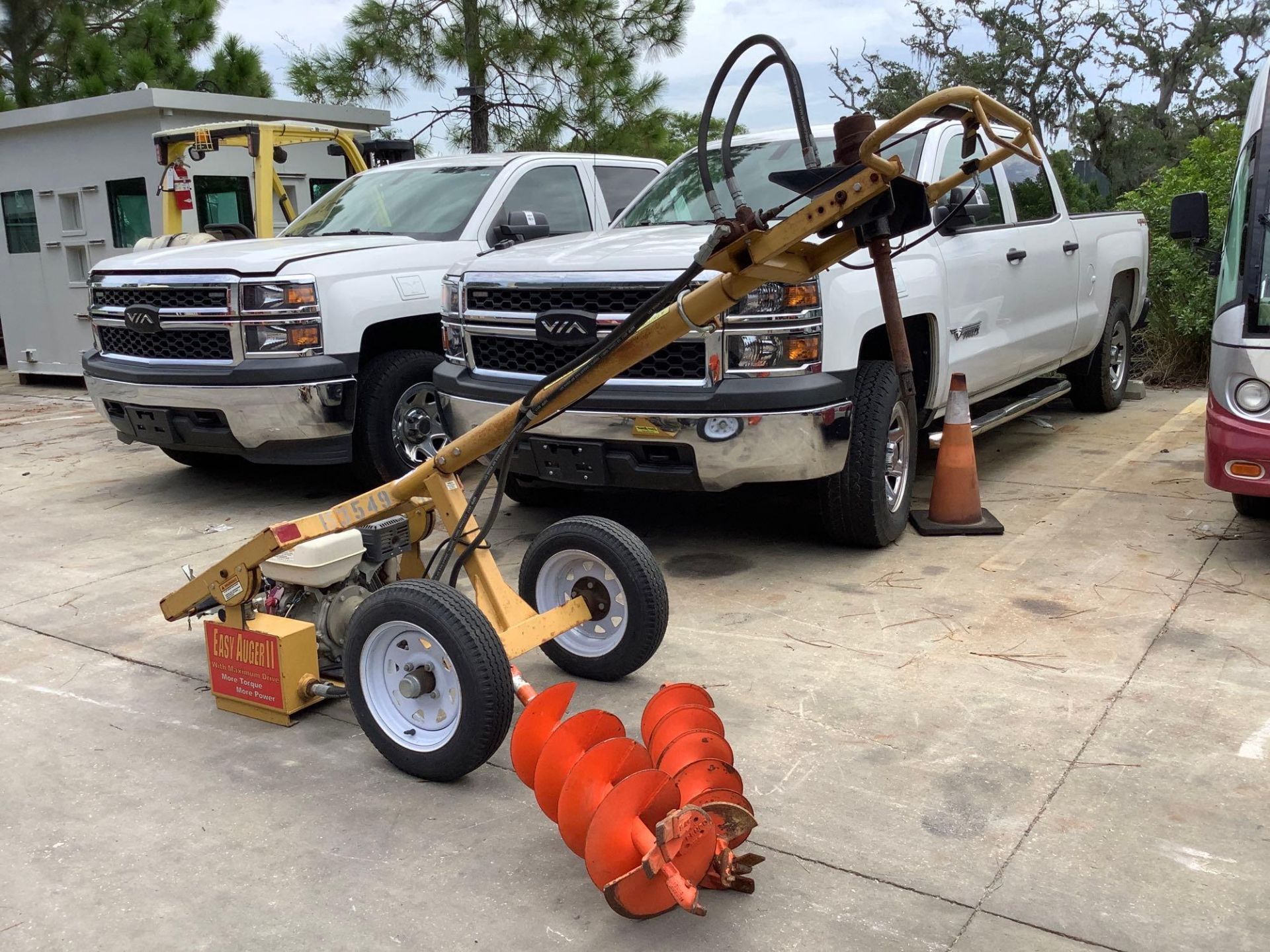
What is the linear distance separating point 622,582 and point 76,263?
37.0ft

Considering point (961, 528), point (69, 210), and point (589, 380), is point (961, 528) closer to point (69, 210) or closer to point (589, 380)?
point (589, 380)

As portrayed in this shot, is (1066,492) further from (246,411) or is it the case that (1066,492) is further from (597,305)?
(246,411)

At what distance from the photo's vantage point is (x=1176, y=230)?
6371 millimetres

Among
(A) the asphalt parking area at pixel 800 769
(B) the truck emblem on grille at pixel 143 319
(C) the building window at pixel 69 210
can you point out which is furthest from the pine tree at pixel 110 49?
(A) the asphalt parking area at pixel 800 769

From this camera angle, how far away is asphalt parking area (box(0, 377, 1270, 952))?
292 centimetres

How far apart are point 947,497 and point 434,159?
14.4 ft

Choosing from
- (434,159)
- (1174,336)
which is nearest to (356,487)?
(434,159)

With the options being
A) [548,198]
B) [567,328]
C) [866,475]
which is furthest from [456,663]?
[548,198]

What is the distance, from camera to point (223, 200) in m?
12.4

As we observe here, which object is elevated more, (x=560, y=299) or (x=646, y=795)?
(x=560, y=299)

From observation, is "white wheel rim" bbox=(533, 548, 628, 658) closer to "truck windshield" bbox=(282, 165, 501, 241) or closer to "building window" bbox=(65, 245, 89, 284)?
"truck windshield" bbox=(282, 165, 501, 241)

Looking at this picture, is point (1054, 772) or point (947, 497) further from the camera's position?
point (947, 497)

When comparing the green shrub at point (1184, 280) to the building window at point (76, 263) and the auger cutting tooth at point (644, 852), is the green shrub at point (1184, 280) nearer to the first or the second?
the auger cutting tooth at point (644, 852)

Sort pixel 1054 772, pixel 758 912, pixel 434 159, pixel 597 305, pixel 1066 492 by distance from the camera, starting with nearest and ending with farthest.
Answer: pixel 758 912
pixel 1054 772
pixel 597 305
pixel 1066 492
pixel 434 159
